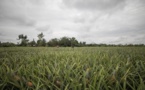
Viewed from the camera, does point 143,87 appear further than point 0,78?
No

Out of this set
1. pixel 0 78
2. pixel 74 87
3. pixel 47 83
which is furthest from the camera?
pixel 0 78

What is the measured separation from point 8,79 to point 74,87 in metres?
0.98

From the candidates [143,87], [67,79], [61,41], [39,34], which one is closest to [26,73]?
[67,79]

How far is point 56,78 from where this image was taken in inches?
55.3

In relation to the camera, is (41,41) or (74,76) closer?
(74,76)

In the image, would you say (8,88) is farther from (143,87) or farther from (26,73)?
(143,87)

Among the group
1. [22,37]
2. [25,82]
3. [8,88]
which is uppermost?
[22,37]

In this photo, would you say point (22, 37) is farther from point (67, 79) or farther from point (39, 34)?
point (67, 79)

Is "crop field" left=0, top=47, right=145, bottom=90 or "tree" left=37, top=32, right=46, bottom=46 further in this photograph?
"tree" left=37, top=32, right=46, bottom=46

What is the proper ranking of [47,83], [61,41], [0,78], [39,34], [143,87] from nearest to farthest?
[143,87] → [47,83] → [0,78] → [61,41] → [39,34]

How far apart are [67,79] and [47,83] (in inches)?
10.3

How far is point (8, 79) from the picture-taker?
1417 millimetres

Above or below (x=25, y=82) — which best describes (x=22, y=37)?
above

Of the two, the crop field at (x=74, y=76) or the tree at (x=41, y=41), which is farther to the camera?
the tree at (x=41, y=41)
